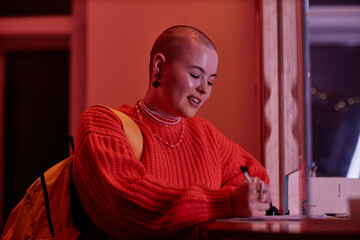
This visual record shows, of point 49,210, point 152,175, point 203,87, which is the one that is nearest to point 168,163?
point 152,175

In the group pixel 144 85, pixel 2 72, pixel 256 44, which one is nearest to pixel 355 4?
pixel 256 44

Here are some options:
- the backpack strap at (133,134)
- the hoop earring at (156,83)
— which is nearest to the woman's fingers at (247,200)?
the backpack strap at (133,134)

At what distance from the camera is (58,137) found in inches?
123

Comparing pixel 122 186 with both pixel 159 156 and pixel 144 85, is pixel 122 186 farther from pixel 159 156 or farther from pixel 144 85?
pixel 144 85

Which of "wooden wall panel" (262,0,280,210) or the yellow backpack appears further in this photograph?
"wooden wall panel" (262,0,280,210)

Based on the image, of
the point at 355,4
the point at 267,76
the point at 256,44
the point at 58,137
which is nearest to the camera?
the point at 267,76

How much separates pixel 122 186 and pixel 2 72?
227cm

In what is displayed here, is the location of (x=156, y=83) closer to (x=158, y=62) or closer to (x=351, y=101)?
(x=158, y=62)

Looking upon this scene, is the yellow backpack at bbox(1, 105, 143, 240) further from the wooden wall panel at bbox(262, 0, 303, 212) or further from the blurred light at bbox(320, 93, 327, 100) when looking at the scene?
the blurred light at bbox(320, 93, 327, 100)

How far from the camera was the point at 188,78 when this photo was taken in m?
1.39

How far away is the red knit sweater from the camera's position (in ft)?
3.50

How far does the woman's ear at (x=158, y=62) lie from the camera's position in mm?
1444

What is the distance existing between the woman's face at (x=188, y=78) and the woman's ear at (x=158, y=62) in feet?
0.07

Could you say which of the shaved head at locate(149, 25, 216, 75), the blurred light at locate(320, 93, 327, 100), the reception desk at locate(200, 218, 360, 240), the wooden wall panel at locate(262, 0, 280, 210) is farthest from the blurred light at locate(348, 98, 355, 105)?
Result: the reception desk at locate(200, 218, 360, 240)
